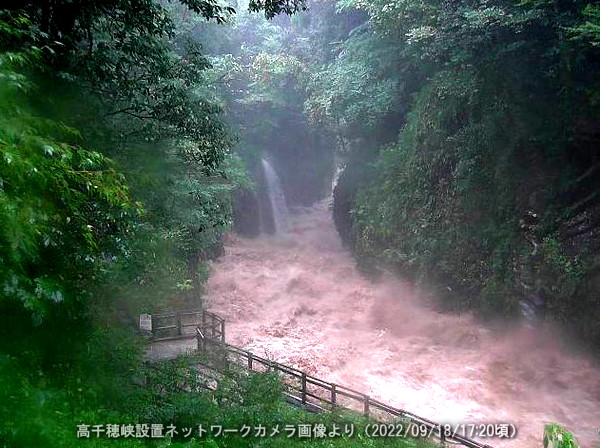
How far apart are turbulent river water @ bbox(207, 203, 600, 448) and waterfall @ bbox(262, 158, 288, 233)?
726cm

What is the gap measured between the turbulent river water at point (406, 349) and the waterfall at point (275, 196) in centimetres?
726

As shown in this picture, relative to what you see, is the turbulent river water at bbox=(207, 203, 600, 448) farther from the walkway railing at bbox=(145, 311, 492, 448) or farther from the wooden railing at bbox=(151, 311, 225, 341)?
the wooden railing at bbox=(151, 311, 225, 341)

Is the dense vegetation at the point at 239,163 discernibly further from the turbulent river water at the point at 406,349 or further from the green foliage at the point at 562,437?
the green foliage at the point at 562,437

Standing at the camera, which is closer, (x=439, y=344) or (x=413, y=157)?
(x=439, y=344)

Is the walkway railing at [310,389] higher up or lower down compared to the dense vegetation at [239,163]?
lower down

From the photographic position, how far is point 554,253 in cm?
1218

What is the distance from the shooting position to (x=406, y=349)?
45.6ft

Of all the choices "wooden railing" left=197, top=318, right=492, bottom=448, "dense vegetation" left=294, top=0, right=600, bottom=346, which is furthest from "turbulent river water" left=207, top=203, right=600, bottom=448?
"wooden railing" left=197, top=318, right=492, bottom=448

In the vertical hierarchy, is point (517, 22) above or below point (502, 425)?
above

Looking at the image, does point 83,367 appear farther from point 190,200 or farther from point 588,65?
point 588,65

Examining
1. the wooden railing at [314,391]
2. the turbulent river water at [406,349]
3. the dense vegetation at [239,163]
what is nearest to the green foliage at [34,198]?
the dense vegetation at [239,163]

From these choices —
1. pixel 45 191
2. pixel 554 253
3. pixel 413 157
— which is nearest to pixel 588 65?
pixel 554 253

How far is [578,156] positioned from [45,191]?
13.2 metres

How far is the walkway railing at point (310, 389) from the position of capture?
7279 mm
